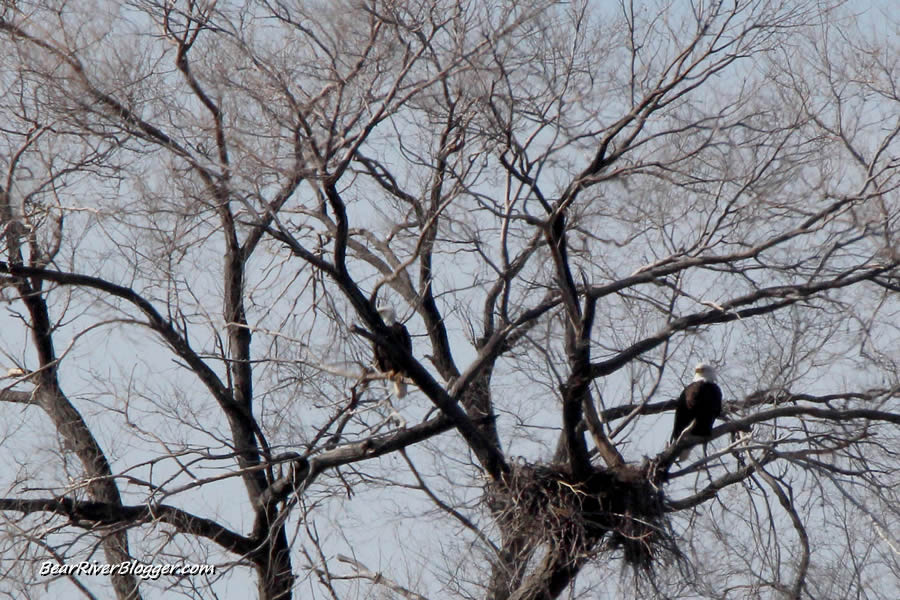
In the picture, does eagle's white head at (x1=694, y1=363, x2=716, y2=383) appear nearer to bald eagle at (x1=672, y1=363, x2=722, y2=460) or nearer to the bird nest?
bald eagle at (x1=672, y1=363, x2=722, y2=460)

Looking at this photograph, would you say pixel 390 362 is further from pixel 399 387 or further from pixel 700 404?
pixel 700 404

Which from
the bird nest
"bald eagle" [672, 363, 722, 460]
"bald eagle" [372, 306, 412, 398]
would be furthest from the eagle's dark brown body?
"bald eagle" [372, 306, 412, 398]

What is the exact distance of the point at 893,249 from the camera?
6.88 meters

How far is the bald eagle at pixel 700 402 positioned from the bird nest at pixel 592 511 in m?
0.63

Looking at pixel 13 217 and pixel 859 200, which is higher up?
pixel 13 217

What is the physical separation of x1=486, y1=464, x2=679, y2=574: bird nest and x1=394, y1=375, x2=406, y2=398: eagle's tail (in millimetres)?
1273

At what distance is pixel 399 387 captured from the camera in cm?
812

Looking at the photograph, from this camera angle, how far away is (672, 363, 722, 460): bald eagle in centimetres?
769

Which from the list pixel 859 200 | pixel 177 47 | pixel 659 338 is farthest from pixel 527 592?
pixel 177 47

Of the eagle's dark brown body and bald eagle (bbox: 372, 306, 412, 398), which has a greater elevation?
bald eagle (bbox: 372, 306, 412, 398)

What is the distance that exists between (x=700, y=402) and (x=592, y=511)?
126cm

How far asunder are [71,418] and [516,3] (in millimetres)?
4422

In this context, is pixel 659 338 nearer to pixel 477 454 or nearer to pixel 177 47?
pixel 477 454

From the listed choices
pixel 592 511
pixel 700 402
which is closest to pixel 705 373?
pixel 700 402
